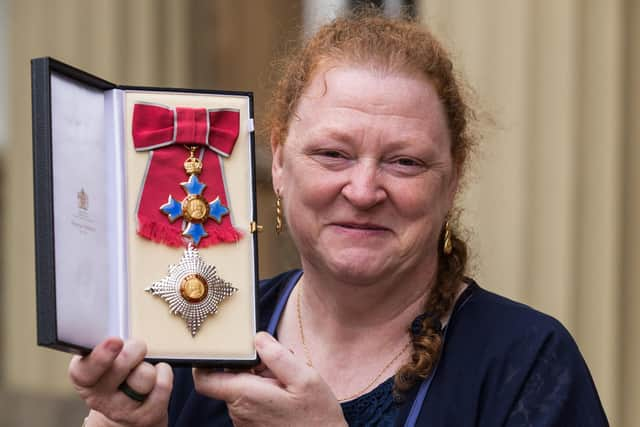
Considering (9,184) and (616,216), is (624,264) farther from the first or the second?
(9,184)

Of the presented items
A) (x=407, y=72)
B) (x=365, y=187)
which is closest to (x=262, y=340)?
(x=365, y=187)

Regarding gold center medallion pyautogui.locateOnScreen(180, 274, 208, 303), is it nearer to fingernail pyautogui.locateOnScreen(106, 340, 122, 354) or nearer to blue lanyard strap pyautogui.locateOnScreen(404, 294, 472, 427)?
fingernail pyautogui.locateOnScreen(106, 340, 122, 354)

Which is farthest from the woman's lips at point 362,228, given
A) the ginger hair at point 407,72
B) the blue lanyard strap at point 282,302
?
the blue lanyard strap at point 282,302

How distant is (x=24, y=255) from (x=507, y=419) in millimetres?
3663

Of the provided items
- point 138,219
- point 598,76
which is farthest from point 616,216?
point 138,219

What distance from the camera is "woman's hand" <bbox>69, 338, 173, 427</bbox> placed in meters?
2.49

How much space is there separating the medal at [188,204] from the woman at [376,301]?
0.45 feet

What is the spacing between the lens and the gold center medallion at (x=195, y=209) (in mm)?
2662

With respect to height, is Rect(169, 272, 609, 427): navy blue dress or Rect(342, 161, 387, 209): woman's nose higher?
Rect(342, 161, 387, 209): woman's nose

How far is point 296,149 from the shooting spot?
2816 millimetres

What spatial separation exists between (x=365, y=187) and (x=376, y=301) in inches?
13.3

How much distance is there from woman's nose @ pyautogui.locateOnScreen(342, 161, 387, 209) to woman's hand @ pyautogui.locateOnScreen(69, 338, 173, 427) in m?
0.51

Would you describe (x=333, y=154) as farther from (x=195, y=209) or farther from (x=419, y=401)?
(x=419, y=401)

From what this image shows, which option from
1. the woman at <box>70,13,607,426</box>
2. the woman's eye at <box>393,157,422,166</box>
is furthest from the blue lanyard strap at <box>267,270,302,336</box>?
the woman's eye at <box>393,157,422,166</box>
